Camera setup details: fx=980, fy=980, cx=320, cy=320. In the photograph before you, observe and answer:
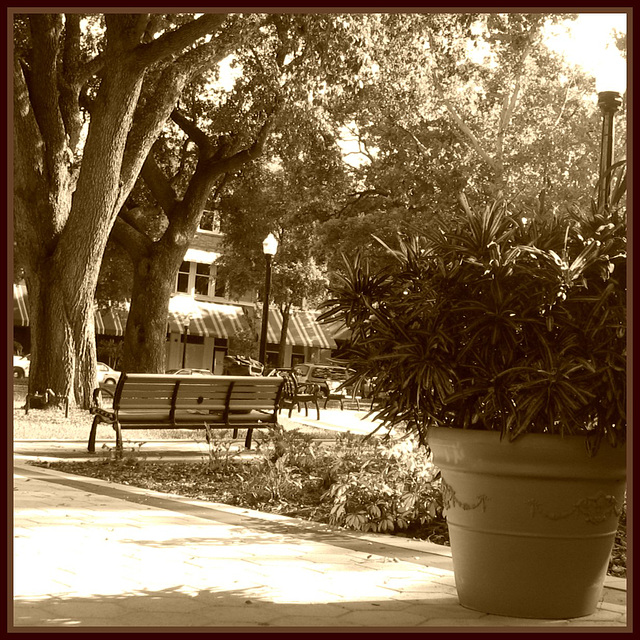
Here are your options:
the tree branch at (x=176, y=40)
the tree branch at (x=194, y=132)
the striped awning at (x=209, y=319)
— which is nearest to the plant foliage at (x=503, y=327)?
the tree branch at (x=176, y=40)

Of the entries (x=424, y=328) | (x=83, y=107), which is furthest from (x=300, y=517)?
(x=83, y=107)

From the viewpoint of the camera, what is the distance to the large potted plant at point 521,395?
3.96 meters

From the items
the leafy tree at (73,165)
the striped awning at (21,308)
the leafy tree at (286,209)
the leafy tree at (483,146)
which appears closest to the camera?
the leafy tree at (73,165)

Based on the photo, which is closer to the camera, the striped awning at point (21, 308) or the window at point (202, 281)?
the striped awning at point (21, 308)

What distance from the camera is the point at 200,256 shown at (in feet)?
165

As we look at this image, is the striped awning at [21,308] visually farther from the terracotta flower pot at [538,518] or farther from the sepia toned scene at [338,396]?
the terracotta flower pot at [538,518]

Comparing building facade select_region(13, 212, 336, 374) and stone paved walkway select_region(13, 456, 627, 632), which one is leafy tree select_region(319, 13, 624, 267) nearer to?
Answer: building facade select_region(13, 212, 336, 374)

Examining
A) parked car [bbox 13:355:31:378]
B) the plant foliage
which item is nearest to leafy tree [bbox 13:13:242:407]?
the plant foliage

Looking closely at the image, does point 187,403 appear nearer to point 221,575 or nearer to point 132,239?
point 221,575

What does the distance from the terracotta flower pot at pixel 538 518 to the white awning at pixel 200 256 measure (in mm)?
45862

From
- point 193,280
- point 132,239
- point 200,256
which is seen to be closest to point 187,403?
point 132,239

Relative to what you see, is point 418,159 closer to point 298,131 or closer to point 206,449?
point 298,131

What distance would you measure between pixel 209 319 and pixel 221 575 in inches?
1727

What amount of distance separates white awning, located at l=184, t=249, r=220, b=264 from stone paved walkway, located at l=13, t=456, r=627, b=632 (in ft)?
142
